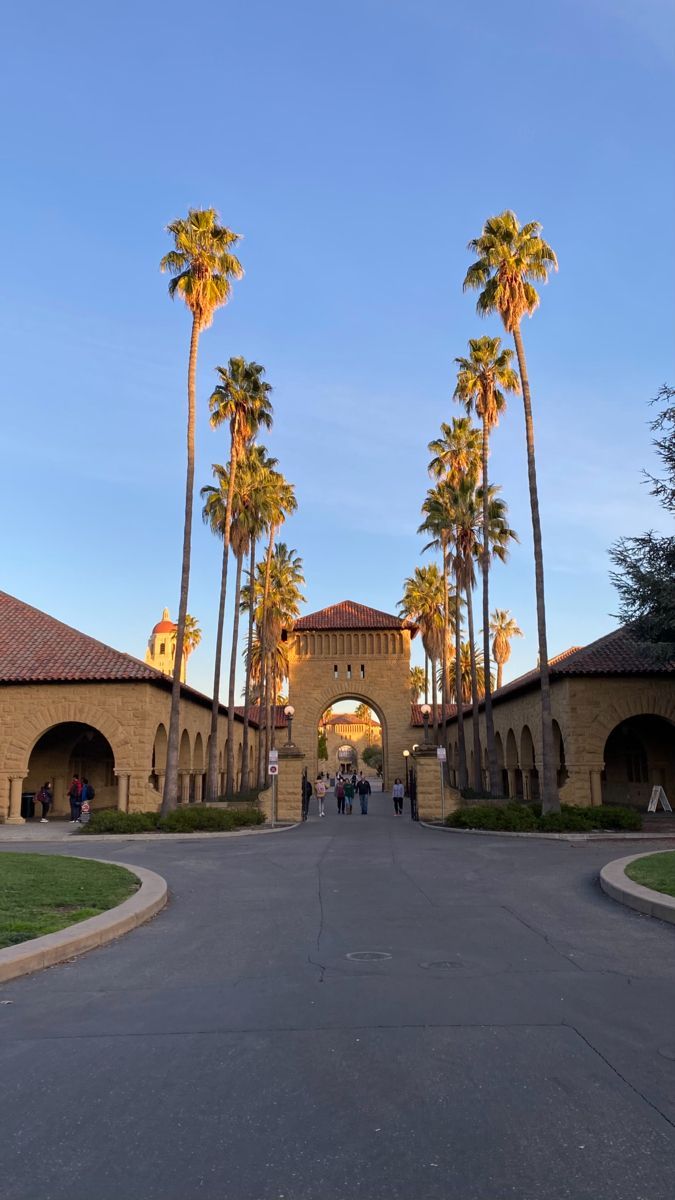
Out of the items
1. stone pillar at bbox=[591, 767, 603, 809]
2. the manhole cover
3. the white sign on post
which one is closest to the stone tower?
the white sign on post

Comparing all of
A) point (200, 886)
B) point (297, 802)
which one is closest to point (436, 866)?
point (200, 886)

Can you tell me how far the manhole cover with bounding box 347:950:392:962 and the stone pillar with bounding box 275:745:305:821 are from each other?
2470cm

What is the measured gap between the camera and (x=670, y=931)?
900 cm

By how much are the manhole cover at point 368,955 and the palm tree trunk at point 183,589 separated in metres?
18.1

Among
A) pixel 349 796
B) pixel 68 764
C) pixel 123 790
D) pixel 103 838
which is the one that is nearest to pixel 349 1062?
pixel 103 838

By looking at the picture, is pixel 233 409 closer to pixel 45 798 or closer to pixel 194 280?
pixel 194 280

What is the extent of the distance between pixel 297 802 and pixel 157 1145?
2975 centimetres

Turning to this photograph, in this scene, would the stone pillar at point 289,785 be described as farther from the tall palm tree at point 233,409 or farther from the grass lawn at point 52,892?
the grass lawn at point 52,892

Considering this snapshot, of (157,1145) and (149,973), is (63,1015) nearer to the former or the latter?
(149,973)

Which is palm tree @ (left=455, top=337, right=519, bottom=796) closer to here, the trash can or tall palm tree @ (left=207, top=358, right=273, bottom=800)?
tall palm tree @ (left=207, top=358, right=273, bottom=800)

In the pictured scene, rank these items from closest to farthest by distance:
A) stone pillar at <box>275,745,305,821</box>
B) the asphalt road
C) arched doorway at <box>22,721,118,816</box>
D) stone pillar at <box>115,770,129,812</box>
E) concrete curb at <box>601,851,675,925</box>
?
the asphalt road
concrete curb at <box>601,851,675,925</box>
stone pillar at <box>115,770,129,812</box>
stone pillar at <box>275,745,305,821</box>
arched doorway at <box>22,721,118,816</box>

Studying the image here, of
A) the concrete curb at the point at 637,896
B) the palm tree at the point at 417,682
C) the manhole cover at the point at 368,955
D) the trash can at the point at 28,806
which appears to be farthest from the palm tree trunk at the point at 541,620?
the palm tree at the point at 417,682

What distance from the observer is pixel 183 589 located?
27.2 m

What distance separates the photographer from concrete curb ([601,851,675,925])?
9.59 meters
